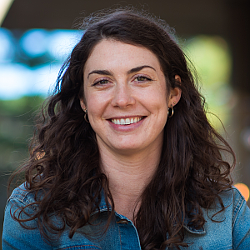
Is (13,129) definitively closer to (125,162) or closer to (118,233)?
(125,162)

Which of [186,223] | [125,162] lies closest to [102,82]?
[125,162]

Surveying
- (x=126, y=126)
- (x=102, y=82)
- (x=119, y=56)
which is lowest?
(x=126, y=126)

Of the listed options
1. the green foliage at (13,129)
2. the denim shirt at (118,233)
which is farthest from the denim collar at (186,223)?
the green foliage at (13,129)

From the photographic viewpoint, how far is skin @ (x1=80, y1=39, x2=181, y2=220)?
1.68 m

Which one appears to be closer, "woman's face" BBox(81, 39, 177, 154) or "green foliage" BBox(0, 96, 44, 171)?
"woman's face" BBox(81, 39, 177, 154)

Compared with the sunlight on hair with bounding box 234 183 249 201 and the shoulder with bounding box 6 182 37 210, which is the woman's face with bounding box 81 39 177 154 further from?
the sunlight on hair with bounding box 234 183 249 201

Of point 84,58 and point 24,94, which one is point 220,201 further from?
point 24,94

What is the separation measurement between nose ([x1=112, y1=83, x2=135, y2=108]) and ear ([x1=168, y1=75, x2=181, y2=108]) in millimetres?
308

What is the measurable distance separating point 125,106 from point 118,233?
Result: 2.08ft

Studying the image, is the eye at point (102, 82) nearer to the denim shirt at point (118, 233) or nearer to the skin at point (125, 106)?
the skin at point (125, 106)

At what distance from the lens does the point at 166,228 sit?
1.71 m

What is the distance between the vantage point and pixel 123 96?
5.39 feet

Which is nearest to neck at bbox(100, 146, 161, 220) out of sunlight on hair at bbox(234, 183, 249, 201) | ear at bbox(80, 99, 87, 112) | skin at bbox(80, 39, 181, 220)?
skin at bbox(80, 39, 181, 220)

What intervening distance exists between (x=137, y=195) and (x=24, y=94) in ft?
9.48
